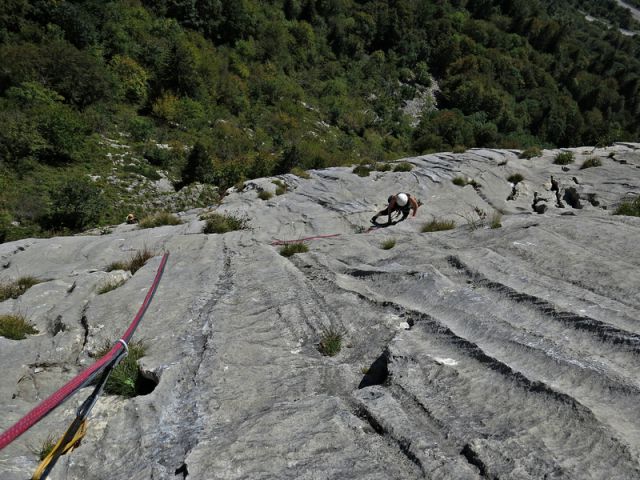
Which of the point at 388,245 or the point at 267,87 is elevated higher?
the point at 267,87

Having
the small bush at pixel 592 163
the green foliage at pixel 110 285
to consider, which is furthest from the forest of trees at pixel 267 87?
the green foliage at pixel 110 285

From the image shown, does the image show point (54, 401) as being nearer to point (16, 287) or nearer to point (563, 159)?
point (16, 287)

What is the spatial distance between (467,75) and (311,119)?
3273 centimetres

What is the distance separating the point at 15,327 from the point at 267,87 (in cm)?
3565

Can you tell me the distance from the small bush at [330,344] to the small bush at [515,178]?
14.5m

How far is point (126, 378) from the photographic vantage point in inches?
191

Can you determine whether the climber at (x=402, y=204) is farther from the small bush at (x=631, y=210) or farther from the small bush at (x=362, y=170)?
the small bush at (x=631, y=210)

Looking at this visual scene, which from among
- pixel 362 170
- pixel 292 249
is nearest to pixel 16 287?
pixel 292 249

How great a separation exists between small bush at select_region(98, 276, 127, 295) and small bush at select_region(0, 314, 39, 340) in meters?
1.24

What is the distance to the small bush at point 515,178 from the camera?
16.6m

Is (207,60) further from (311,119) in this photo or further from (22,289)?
(22,289)

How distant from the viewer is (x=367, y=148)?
123ft

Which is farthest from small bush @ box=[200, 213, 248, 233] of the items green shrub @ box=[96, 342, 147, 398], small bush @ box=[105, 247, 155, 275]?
green shrub @ box=[96, 342, 147, 398]

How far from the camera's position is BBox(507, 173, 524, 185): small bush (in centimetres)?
1664
